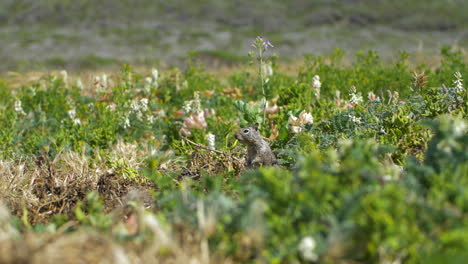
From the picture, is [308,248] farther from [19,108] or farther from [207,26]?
[207,26]

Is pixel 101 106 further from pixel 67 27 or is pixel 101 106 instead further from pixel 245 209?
pixel 67 27

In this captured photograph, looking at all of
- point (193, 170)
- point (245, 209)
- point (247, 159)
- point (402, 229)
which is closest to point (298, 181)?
point (245, 209)

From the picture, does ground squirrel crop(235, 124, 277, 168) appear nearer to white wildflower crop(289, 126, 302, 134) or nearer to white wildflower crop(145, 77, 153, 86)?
white wildflower crop(289, 126, 302, 134)

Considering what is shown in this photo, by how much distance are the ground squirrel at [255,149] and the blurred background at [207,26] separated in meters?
21.2

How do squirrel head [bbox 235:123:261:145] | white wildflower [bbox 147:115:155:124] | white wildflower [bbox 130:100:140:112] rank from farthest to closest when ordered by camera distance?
white wildflower [bbox 147:115:155:124], white wildflower [bbox 130:100:140:112], squirrel head [bbox 235:123:261:145]

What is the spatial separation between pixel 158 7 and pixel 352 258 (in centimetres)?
4047

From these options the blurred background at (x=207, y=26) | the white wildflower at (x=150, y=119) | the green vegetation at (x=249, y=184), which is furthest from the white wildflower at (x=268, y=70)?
the blurred background at (x=207, y=26)

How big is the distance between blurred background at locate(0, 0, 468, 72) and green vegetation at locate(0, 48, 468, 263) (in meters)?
19.6

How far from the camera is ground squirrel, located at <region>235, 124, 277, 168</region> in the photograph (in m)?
3.25

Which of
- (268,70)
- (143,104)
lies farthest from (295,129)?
(268,70)

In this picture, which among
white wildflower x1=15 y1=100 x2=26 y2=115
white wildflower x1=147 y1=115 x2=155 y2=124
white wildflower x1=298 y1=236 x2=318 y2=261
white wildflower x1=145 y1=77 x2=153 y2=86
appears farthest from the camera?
white wildflower x1=145 y1=77 x2=153 y2=86

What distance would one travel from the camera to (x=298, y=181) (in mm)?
1643

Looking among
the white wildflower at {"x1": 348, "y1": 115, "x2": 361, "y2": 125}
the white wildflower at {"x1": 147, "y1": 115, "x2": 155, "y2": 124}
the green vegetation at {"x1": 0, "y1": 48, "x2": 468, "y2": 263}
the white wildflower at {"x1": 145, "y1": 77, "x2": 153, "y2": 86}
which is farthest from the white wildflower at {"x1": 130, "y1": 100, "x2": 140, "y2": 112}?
the white wildflower at {"x1": 348, "y1": 115, "x2": 361, "y2": 125}

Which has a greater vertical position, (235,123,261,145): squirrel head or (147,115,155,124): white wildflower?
(235,123,261,145): squirrel head
